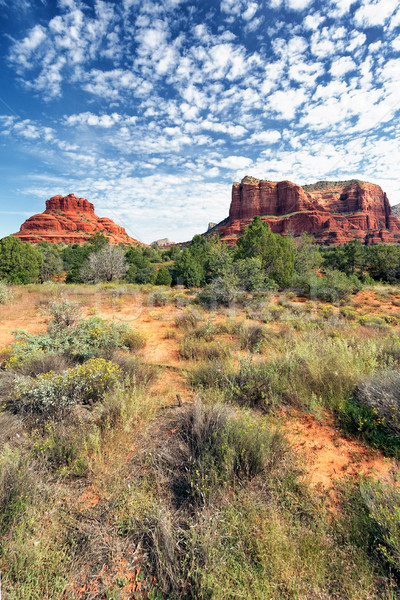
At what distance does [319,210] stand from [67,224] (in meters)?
98.8

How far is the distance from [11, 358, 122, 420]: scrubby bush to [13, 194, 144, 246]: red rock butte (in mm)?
76105

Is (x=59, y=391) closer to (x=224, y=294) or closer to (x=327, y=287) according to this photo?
(x=224, y=294)

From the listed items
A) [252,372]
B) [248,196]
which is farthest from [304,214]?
[252,372]

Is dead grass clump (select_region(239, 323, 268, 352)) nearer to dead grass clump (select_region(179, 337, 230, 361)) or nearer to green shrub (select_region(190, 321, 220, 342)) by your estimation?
dead grass clump (select_region(179, 337, 230, 361))

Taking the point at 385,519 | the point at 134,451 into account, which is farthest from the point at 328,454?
the point at 134,451

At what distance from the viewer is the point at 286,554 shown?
5.03ft

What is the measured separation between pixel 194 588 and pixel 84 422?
1.96m

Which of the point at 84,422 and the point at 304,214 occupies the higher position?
the point at 304,214

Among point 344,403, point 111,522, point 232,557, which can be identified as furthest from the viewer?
point 344,403

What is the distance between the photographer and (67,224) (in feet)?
285

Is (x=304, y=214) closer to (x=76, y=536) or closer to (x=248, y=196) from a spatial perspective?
(x=248, y=196)

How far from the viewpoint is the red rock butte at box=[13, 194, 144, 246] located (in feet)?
254

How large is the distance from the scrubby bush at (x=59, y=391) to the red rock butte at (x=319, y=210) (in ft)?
244

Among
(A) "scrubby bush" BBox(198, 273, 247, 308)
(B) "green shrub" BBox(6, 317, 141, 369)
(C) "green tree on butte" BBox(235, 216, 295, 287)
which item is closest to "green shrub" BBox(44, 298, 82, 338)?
(B) "green shrub" BBox(6, 317, 141, 369)
